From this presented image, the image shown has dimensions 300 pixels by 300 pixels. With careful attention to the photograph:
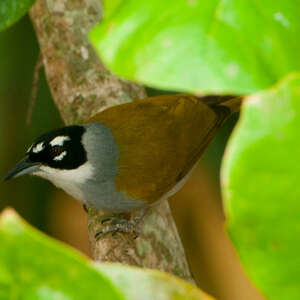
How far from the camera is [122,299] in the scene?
2.40ft

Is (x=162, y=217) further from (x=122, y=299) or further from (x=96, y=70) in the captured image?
(x=122, y=299)

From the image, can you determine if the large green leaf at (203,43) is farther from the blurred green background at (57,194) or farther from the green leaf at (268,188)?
the blurred green background at (57,194)

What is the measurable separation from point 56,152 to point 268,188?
1.73 m

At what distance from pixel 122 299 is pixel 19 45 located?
9.13ft

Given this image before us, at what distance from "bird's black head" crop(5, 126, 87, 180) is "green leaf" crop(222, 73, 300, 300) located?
1640mm

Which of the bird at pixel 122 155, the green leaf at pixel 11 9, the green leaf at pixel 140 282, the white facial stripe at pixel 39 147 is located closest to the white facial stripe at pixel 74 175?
the bird at pixel 122 155

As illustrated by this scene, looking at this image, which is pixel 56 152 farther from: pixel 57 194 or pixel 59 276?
pixel 59 276

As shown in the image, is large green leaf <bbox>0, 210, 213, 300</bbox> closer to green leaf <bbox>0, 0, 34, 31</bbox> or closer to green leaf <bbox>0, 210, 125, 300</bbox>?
green leaf <bbox>0, 210, 125, 300</bbox>

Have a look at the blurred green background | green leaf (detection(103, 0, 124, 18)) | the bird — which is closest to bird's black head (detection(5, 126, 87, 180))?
the bird

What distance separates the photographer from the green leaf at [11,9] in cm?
152

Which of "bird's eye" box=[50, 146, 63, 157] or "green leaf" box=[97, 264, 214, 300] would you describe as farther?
"bird's eye" box=[50, 146, 63, 157]

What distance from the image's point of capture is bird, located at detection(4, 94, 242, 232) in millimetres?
2395

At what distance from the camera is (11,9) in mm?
1522

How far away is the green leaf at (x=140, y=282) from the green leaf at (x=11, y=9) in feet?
3.16
